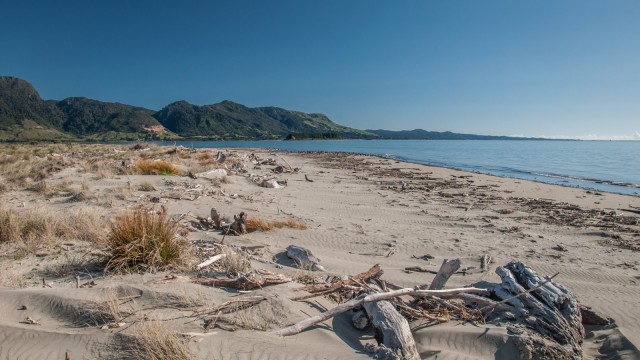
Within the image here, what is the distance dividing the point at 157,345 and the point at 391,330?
6.46 ft

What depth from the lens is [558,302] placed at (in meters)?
3.88

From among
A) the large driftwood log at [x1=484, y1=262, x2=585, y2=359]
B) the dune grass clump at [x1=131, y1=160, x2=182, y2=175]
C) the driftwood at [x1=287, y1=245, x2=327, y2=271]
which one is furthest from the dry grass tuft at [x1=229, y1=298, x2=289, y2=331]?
the dune grass clump at [x1=131, y1=160, x2=182, y2=175]

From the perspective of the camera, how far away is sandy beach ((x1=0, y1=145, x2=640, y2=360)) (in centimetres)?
340

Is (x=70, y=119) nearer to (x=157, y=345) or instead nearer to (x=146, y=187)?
(x=146, y=187)

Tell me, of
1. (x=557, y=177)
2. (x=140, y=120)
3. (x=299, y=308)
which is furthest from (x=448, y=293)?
(x=140, y=120)

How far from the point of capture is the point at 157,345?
2.98 metres

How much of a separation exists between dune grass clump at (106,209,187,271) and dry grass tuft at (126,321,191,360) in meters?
1.74

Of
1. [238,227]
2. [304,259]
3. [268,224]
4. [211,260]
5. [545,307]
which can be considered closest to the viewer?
[545,307]

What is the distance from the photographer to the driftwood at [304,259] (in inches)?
230

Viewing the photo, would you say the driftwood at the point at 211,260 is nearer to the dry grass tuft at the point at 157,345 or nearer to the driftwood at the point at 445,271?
the dry grass tuft at the point at 157,345

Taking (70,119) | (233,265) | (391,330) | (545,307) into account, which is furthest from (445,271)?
(70,119)

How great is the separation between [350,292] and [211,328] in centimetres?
161

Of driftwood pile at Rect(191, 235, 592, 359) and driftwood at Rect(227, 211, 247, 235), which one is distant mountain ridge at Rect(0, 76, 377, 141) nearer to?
driftwood at Rect(227, 211, 247, 235)

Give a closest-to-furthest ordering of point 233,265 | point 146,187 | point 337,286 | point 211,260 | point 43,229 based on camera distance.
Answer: point 337,286
point 233,265
point 211,260
point 43,229
point 146,187
